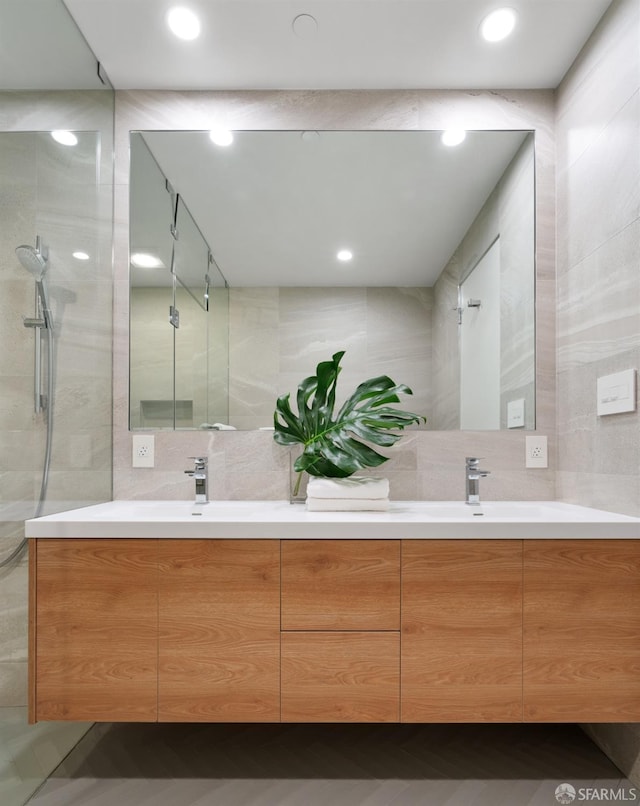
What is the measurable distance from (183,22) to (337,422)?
1420 mm

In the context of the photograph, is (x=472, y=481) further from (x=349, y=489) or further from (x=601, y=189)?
(x=601, y=189)

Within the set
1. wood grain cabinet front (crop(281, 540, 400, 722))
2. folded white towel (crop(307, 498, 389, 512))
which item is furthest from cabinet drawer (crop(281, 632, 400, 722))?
folded white towel (crop(307, 498, 389, 512))

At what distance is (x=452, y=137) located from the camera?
1938mm

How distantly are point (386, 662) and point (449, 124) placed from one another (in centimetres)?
188

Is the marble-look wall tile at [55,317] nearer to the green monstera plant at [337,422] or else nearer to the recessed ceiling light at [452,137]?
the green monstera plant at [337,422]

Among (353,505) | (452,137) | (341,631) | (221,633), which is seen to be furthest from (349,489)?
(452,137)

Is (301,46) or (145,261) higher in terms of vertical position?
(301,46)

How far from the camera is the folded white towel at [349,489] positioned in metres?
1.63

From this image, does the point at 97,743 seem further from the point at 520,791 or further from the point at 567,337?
the point at 567,337

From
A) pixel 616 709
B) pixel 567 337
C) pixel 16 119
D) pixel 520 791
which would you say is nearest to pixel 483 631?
pixel 616 709

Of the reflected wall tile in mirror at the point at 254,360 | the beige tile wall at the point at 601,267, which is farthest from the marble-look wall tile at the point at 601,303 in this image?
the reflected wall tile in mirror at the point at 254,360

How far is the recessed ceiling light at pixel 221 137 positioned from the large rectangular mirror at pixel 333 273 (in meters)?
0.03

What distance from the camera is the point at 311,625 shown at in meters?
1.35

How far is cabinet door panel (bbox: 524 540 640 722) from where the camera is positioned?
1.34 metres
